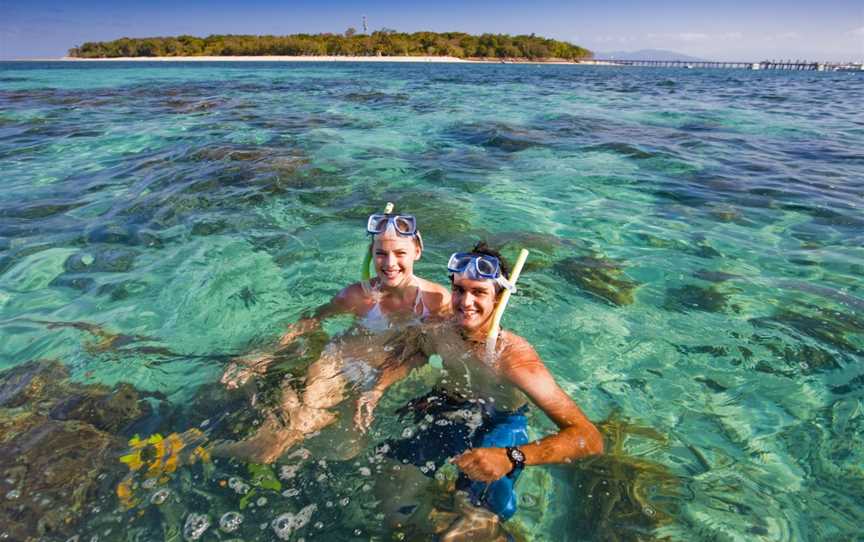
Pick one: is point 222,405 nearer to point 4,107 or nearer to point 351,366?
point 351,366

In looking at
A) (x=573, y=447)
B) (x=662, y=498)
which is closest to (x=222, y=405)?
(x=573, y=447)

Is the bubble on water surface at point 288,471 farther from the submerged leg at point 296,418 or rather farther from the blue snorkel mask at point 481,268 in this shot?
the blue snorkel mask at point 481,268

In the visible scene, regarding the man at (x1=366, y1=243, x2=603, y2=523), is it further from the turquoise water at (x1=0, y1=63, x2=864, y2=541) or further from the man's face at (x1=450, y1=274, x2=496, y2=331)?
the turquoise water at (x1=0, y1=63, x2=864, y2=541)

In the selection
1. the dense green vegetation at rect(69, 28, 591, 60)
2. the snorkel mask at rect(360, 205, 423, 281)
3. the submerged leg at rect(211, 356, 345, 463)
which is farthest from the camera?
the dense green vegetation at rect(69, 28, 591, 60)

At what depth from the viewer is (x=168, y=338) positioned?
4367mm

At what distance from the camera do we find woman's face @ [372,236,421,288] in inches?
148

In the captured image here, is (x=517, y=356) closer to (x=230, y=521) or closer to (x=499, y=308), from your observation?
(x=499, y=308)

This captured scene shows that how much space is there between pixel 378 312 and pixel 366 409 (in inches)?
40.0

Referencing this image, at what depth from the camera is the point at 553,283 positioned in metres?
5.39

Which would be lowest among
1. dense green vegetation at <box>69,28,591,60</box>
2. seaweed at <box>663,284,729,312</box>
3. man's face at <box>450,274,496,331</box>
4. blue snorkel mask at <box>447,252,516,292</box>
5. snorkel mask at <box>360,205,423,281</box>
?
seaweed at <box>663,284,729,312</box>

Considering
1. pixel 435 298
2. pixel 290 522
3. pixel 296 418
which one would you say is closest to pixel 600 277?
pixel 435 298

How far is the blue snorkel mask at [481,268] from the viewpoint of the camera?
10.3 ft

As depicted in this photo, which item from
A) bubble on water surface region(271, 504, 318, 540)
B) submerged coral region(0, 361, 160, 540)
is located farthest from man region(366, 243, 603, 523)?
submerged coral region(0, 361, 160, 540)

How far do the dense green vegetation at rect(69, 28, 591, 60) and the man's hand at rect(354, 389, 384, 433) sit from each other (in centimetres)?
11714
